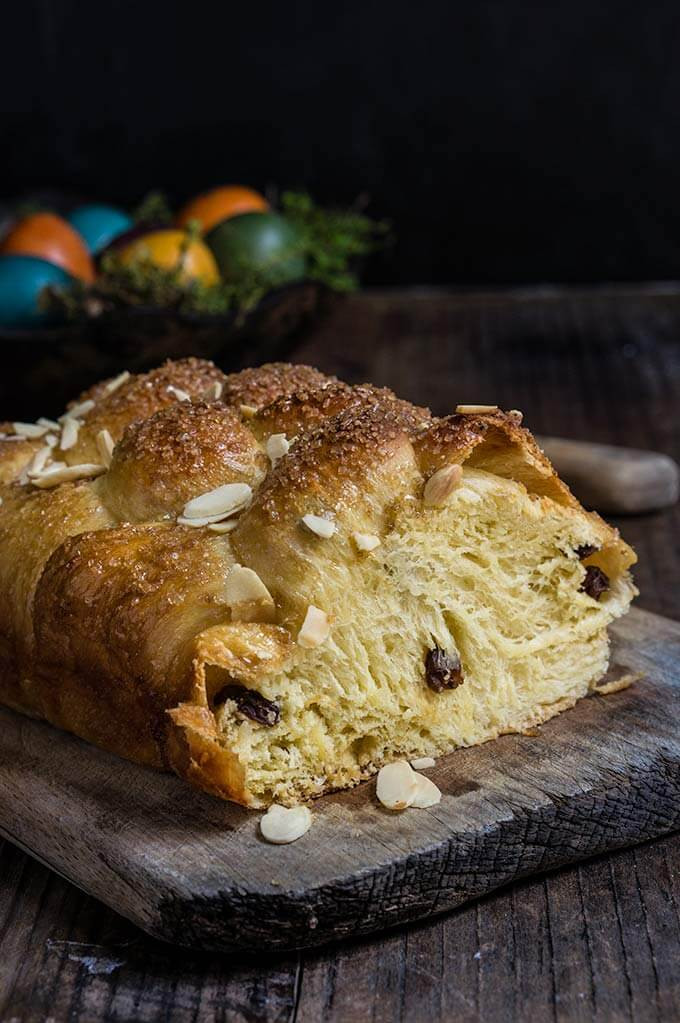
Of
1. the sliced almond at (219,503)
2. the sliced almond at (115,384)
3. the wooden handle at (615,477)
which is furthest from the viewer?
the wooden handle at (615,477)

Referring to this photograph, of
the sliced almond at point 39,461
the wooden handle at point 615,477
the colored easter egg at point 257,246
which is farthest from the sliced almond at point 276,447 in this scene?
the colored easter egg at point 257,246

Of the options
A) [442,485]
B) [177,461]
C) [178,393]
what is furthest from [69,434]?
[442,485]

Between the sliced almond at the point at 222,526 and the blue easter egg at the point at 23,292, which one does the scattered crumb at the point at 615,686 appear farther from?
the blue easter egg at the point at 23,292

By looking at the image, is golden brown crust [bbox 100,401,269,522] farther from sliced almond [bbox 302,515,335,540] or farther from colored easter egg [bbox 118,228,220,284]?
colored easter egg [bbox 118,228,220,284]

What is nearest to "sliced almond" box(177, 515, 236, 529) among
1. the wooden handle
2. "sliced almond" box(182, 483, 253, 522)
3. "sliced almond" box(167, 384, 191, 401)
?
"sliced almond" box(182, 483, 253, 522)

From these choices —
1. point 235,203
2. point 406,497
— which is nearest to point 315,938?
point 406,497

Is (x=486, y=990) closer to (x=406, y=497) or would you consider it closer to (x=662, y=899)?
(x=662, y=899)
